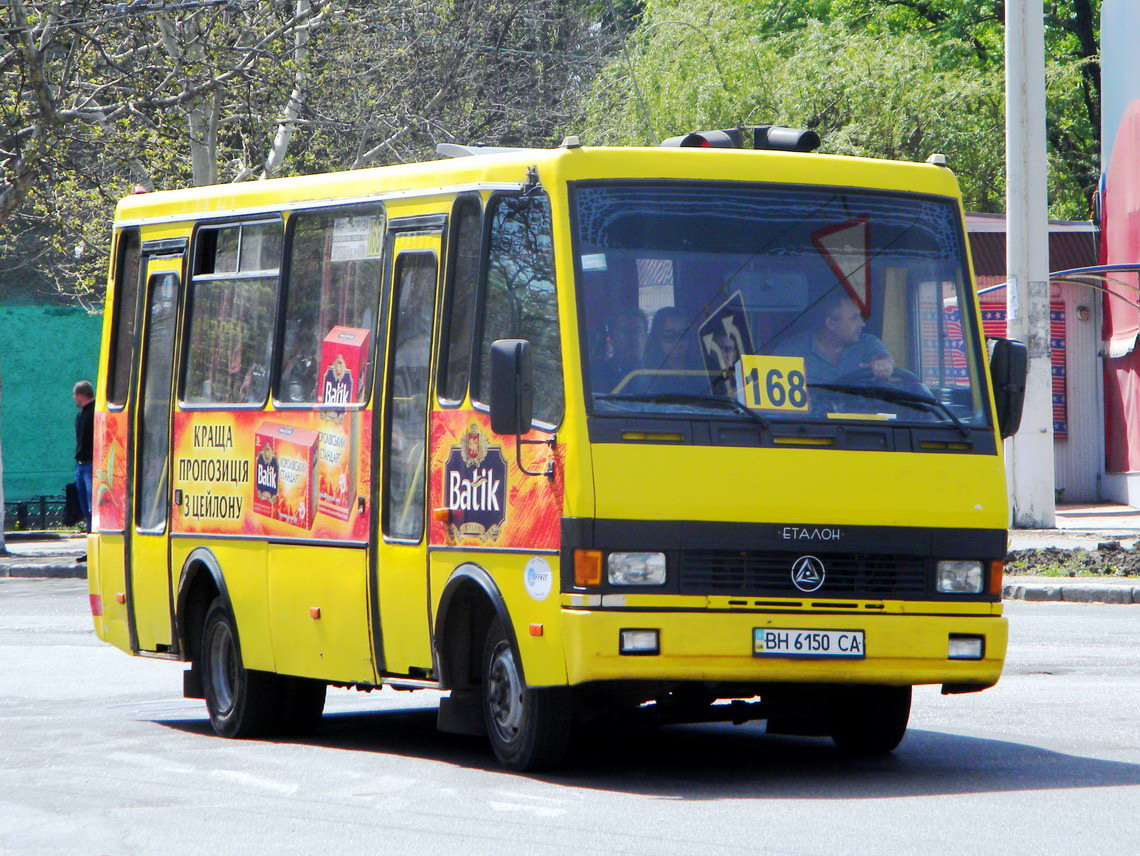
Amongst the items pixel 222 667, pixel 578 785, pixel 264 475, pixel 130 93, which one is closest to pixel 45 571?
pixel 130 93

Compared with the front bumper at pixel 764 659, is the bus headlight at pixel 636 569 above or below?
above

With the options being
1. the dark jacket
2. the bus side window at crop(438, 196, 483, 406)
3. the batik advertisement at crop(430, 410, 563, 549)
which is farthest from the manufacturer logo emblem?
the dark jacket

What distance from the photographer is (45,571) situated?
75.7ft

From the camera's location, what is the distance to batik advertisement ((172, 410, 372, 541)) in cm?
979

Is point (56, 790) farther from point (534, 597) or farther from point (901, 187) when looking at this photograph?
point (901, 187)

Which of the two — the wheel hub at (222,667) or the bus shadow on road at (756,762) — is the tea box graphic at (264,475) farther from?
the bus shadow on road at (756,762)

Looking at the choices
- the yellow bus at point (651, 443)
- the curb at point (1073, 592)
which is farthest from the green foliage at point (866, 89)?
the yellow bus at point (651, 443)

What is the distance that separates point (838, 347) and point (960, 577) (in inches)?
43.2

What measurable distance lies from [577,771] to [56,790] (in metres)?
2.21

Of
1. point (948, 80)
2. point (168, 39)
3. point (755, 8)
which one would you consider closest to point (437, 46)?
point (168, 39)

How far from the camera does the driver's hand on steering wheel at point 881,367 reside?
28.8ft

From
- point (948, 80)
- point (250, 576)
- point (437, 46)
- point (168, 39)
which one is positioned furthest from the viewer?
point (948, 80)

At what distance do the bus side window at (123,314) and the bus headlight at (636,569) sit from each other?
15.4ft

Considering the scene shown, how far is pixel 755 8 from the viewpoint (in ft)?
162
